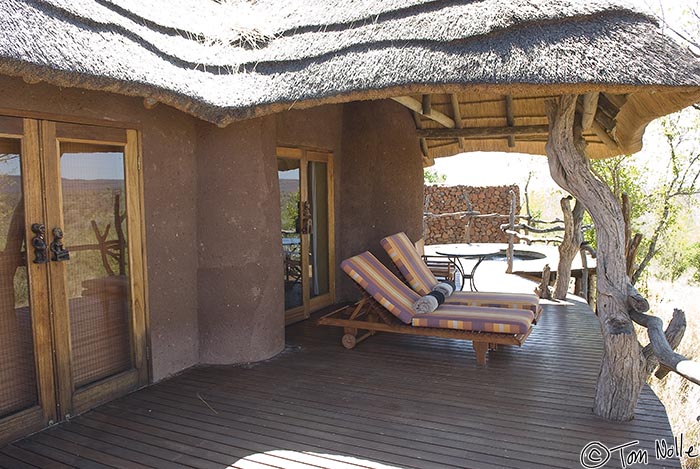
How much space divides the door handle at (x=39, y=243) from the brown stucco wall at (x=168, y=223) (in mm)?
796

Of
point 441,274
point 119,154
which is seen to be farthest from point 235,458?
point 441,274

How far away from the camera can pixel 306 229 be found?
5.99 metres

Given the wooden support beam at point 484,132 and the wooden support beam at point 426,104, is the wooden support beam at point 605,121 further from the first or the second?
the wooden support beam at point 426,104

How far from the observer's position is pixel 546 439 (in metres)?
3.17

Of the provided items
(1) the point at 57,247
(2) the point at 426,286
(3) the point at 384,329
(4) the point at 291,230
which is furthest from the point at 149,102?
(2) the point at 426,286

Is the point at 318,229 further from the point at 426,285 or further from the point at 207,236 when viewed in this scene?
the point at 207,236

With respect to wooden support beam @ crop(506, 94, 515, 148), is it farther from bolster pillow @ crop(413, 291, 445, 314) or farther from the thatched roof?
bolster pillow @ crop(413, 291, 445, 314)

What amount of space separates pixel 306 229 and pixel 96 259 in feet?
8.55

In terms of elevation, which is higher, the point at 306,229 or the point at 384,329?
the point at 306,229

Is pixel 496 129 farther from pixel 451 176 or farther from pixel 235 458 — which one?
pixel 451 176

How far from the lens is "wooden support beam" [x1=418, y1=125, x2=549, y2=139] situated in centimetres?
669

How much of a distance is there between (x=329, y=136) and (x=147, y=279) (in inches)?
121
